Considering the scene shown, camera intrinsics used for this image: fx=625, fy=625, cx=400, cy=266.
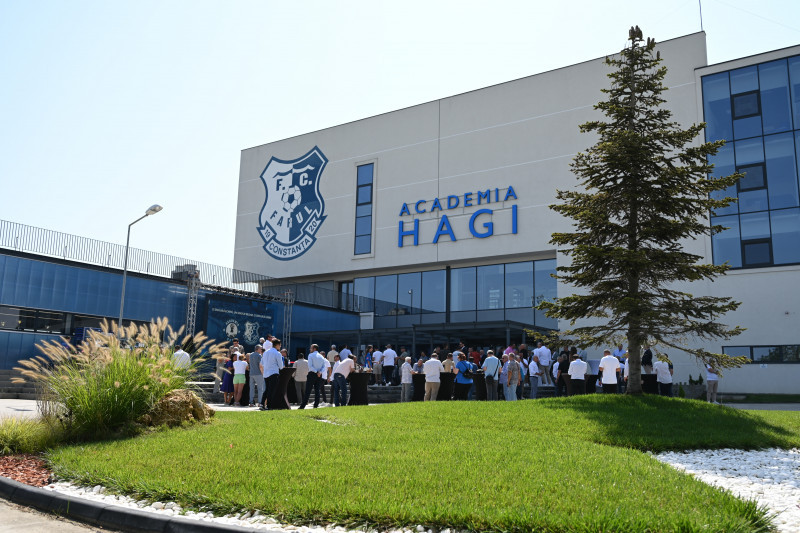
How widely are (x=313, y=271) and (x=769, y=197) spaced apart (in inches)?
1059

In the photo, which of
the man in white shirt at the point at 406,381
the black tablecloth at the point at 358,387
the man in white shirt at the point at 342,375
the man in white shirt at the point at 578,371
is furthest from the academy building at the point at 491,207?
the man in white shirt at the point at 342,375

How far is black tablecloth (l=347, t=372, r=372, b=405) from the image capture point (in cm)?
1730

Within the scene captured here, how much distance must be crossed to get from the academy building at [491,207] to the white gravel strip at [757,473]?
1977 centimetres

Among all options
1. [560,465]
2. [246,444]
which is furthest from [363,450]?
[560,465]

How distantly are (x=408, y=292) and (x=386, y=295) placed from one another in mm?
1784

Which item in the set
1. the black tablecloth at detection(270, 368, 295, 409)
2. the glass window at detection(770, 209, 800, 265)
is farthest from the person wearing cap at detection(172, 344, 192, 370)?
the glass window at detection(770, 209, 800, 265)

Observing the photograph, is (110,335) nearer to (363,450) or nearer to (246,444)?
(246,444)

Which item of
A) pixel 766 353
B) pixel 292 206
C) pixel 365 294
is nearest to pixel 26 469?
pixel 766 353

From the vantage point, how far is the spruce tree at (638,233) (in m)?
14.7

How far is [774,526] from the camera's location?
5.04 metres

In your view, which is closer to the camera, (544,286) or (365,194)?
(544,286)

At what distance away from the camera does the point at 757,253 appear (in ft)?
93.0

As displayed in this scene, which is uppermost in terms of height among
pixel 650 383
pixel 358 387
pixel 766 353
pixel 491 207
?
pixel 491 207

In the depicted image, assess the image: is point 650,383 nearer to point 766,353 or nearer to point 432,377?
point 432,377
